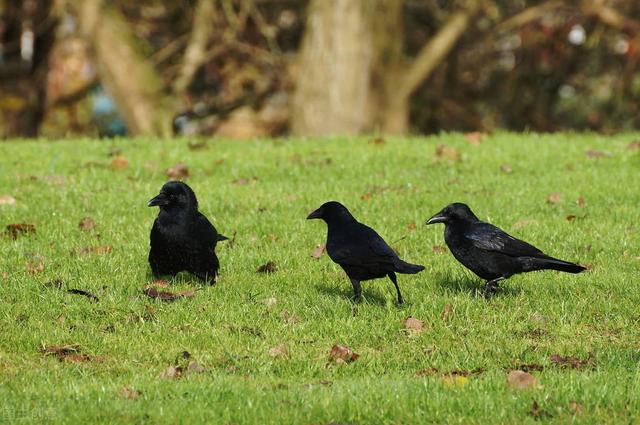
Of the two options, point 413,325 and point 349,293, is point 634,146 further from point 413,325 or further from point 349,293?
point 413,325

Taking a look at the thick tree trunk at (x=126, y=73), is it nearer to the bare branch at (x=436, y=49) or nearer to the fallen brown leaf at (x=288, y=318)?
the bare branch at (x=436, y=49)

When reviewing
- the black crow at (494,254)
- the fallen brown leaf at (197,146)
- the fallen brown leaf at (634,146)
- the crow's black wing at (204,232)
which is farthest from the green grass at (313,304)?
A: the fallen brown leaf at (197,146)

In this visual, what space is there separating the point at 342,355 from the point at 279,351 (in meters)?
0.40

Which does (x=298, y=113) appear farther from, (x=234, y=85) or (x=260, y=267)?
(x=260, y=267)

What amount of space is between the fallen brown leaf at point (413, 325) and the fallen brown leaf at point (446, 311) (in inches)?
7.7

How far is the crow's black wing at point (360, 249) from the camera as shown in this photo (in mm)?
7160

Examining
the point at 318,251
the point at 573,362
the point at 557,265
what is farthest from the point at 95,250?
the point at 573,362

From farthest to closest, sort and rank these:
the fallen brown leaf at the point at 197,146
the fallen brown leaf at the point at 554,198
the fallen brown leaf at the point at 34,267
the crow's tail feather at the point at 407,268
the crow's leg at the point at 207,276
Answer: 1. the fallen brown leaf at the point at 197,146
2. the fallen brown leaf at the point at 554,198
3. the fallen brown leaf at the point at 34,267
4. the crow's leg at the point at 207,276
5. the crow's tail feather at the point at 407,268

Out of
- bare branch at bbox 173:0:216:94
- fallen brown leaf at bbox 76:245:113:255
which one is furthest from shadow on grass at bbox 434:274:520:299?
bare branch at bbox 173:0:216:94

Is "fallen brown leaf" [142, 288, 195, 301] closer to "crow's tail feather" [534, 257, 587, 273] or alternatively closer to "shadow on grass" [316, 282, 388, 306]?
"shadow on grass" [316, 282, 388, 306]

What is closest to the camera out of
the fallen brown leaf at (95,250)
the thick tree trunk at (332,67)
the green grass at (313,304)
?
the green grass at (313,304)

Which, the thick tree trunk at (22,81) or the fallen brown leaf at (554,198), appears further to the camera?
the thick tree trunk at (22,81)

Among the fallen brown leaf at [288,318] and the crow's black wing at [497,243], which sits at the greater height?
the crow's black wing at [497,243]

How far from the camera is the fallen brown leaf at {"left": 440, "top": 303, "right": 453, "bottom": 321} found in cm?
723
